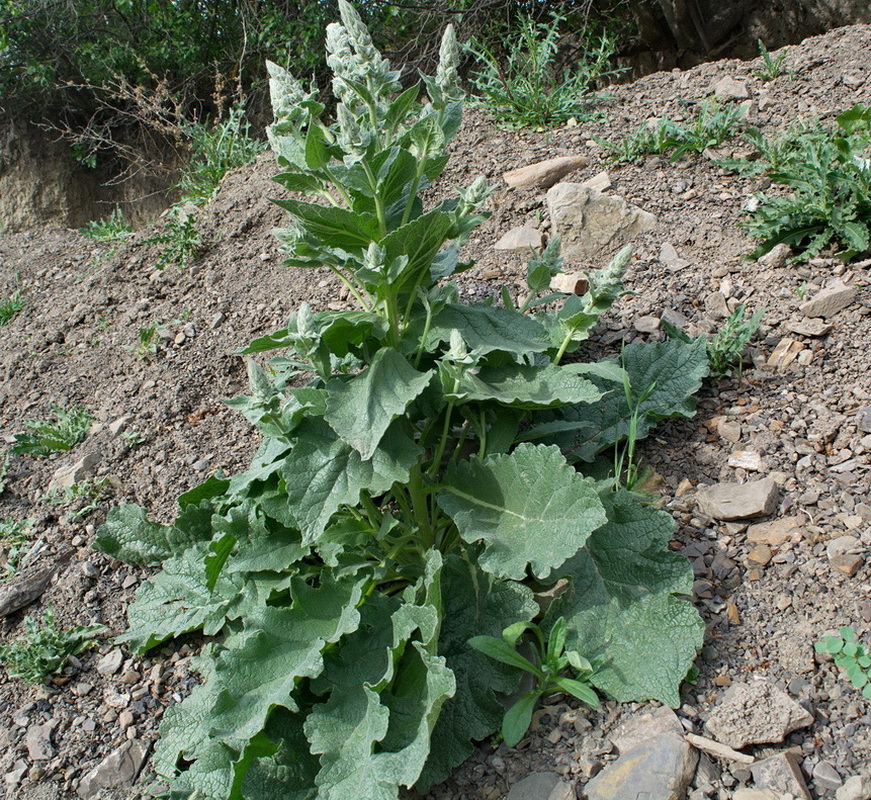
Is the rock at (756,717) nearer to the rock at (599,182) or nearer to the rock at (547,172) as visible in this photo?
the rock at (599,182)

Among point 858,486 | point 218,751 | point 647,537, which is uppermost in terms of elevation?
point 218,751

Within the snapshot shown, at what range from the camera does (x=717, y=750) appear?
1975 mm

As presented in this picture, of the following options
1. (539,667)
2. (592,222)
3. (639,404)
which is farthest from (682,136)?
(539,667)

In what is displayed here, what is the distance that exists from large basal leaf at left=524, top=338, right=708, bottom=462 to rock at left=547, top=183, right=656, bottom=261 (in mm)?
949

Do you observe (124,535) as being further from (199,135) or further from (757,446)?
(199,135)

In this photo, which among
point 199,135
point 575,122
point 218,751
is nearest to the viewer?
point 218,751

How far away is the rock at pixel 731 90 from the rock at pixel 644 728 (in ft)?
11.6

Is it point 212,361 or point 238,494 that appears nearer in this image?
point 238,494

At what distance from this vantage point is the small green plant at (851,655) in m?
2.01

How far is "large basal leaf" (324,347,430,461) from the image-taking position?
2127mm

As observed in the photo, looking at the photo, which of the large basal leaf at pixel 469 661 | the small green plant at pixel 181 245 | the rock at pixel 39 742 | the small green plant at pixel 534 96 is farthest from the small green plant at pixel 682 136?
the rock at pixel 39 742

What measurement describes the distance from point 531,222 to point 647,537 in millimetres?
2085

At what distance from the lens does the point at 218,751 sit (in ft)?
7.10

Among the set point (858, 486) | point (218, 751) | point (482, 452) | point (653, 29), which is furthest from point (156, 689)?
point (653, 29)
